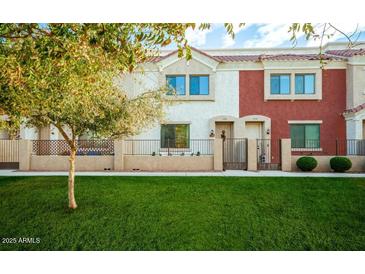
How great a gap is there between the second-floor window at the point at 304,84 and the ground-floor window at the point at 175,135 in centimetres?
705

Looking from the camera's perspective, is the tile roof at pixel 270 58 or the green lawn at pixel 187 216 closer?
the green lawn at pixel 187 216

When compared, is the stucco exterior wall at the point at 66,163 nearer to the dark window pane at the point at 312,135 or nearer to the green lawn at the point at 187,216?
the green lawn at the point at 187,216

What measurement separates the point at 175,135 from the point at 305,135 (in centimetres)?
785

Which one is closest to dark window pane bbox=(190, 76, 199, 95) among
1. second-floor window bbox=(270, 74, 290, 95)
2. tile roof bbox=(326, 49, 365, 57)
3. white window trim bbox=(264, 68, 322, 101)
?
white window trim bbox=(264, 68, 322, 101)

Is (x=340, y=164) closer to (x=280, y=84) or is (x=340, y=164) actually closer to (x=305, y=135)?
(x=305, y=135)

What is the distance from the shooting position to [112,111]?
5.58 meters

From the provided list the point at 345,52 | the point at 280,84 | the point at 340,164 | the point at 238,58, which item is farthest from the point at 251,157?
the point at 345,52

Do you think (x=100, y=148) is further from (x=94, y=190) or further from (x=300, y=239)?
(x=300, y=239)

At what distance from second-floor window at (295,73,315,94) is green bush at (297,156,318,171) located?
15.7 feet

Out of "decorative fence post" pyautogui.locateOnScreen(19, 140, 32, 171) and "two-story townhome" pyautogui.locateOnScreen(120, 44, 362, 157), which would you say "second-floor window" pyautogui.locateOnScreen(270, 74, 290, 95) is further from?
"decorative fence post" pyautogui.locateOnScreen(19, 140, 32, 171)

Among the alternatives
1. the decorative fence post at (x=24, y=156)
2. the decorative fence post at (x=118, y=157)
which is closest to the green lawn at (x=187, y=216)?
the decorative fence post at (x=118, y=157)

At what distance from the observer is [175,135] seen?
13.6m

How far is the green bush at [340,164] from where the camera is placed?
10.3m
